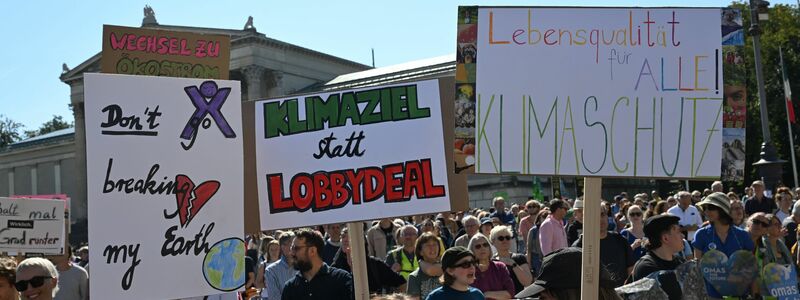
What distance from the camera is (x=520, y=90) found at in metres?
4.80

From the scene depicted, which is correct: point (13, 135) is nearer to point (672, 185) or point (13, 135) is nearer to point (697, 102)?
point (672, 185)

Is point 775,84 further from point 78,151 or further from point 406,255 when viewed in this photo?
point 78,151

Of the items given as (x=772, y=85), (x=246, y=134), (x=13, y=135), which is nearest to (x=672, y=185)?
(x=772, y=85)

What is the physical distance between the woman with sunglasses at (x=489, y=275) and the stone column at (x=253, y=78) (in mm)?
52381

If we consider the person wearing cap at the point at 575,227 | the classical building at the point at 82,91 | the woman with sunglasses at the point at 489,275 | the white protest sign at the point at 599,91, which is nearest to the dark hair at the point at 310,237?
the woman with sunglasses at the point at 489,275

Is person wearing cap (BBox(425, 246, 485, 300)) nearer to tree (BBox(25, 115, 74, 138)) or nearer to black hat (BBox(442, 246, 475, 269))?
black hat (BBox(442, 246, 475, 269))

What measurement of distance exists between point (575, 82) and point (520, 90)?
266mm

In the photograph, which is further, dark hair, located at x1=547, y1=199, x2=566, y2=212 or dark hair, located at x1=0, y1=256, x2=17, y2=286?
dark hair, located at x1=547, y1=199, x2=566, y2=212

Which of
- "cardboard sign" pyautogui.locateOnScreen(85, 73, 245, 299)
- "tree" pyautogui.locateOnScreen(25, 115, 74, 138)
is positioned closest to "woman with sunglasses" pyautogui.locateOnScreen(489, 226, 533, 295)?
"cardboard sign" pyautogui.locateOnScreen(85, 73, 245, 299)

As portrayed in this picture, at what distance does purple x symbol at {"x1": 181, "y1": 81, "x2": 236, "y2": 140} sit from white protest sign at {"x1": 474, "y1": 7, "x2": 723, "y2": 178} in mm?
1505

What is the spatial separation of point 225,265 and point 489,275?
2.58 meters

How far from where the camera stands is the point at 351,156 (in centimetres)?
583

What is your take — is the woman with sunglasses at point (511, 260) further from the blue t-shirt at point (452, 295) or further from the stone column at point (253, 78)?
the stone column at point (253, 78)

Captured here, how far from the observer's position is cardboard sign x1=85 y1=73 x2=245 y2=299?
5086mm
